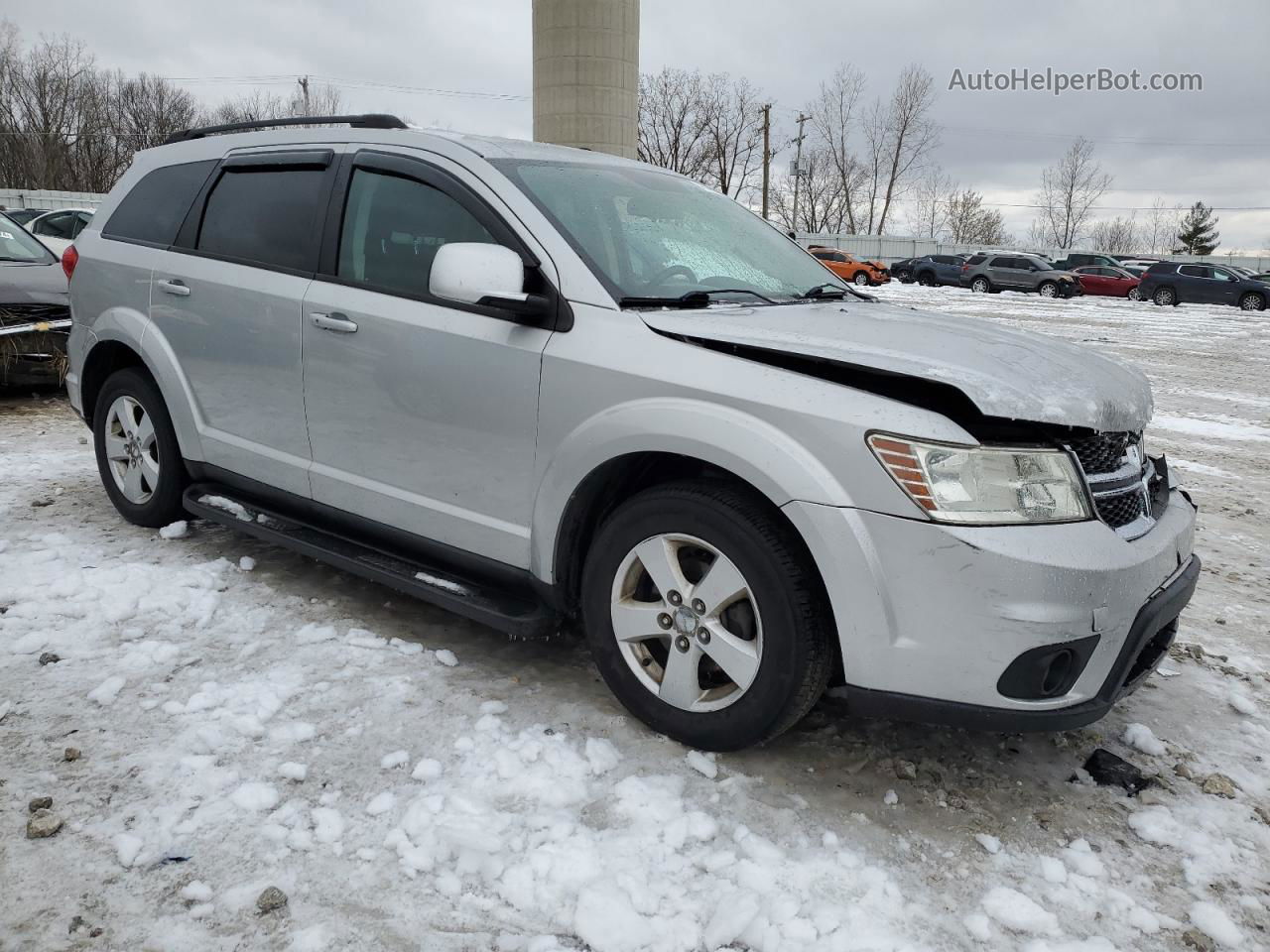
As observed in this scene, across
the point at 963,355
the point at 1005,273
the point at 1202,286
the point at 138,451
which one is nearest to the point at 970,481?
the point at 963,355

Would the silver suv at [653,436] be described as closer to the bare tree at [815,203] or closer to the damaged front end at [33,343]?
the damaged front end at [33,343]

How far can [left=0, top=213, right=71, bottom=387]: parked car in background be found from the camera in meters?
7.32

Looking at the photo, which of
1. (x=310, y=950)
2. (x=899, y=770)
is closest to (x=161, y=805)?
(x=310, y=950)

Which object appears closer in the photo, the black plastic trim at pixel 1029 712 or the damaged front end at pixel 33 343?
the black plastic trim at pixel 1029 712

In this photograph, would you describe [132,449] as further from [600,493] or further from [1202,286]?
[1202,286]

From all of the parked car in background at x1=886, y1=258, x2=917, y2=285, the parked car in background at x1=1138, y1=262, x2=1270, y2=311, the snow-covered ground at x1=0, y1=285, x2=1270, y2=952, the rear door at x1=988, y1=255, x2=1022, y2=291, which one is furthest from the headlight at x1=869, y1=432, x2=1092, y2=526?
the parked car in background at x1=886, y1=258, x2=917, y2=285

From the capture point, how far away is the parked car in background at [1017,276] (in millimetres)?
32594

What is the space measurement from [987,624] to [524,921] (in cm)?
127

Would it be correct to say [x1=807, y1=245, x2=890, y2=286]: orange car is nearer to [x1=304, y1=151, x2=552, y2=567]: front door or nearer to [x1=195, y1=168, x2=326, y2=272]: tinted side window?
[x1=195, y1=168, x2=326, y2=272]: tinted side window

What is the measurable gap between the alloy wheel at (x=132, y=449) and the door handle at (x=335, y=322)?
1.39 m

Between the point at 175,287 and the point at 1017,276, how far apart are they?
3375 cm

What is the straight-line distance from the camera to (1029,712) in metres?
2.40

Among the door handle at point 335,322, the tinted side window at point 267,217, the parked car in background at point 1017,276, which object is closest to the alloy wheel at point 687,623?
the door handle at point 335,322

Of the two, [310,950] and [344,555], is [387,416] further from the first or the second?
[310,950]
